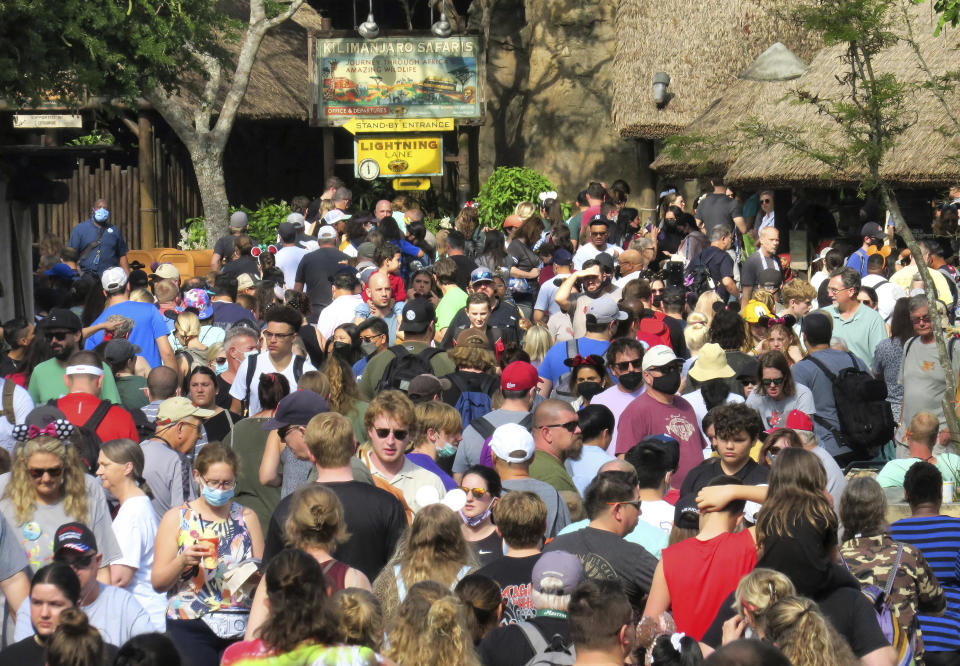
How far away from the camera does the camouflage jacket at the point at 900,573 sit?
5.95 metres

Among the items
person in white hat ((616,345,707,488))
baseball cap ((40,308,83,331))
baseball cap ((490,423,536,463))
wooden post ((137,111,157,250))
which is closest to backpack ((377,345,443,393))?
person in white hat ((616,345,707,488))

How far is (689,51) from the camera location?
76.2ft

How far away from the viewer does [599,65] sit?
26672 mm

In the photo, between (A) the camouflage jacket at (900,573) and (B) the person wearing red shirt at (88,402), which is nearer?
(A) the camouflage jacket at (900,573)

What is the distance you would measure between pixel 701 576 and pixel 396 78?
770 inches

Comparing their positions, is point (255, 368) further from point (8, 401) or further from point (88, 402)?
point (8, 401)

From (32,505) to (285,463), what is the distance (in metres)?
1.43

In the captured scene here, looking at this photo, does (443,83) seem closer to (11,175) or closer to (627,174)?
(627,174)

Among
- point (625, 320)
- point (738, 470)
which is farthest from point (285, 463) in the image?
point (625, 320)

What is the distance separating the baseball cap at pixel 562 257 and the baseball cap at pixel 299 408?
5857mm

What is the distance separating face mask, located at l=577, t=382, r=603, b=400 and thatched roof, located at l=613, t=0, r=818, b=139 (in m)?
14.4

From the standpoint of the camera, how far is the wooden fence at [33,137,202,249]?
22.6 m

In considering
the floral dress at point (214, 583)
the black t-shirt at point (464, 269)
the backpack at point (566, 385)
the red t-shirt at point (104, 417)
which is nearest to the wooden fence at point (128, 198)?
the black t-shirt at point (464, 269)

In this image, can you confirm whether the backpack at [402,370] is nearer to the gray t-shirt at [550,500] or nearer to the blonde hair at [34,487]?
the gray t-shirt at [550,500]
